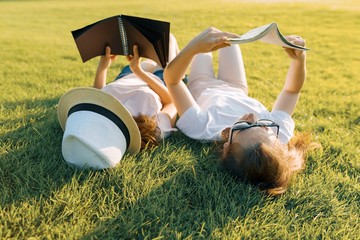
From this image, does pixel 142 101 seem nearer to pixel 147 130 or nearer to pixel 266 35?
pixel 147 130

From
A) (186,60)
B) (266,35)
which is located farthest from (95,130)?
(266,35)

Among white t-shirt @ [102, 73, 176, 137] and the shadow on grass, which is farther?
white t-shirt @ [102, 73, 176, 137]

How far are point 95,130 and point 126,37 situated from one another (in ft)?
2.98

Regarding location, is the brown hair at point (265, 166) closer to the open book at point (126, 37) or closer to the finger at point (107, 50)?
the open book at point (126, 37)

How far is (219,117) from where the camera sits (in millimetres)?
3004

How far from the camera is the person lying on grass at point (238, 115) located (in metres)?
2.30

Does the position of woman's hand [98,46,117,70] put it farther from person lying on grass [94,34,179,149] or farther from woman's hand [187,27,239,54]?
woman's hand [187,27,239,54]

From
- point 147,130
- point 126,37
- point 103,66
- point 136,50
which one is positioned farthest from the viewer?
point 103,66

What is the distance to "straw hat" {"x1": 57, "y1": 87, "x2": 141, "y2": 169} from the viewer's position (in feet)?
7.24

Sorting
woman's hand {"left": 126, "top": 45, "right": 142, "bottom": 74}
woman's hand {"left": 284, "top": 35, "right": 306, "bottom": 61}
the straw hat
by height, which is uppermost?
woman's hand {"left": 284, "top": 35, "right": 306, "bottom": 61}

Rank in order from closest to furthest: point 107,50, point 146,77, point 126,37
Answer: point 126,37 < point 107,50 < point 146,77

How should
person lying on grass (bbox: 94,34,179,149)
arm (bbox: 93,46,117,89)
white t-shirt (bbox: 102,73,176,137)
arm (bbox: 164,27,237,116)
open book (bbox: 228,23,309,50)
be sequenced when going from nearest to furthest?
open book (bbox: 228,23,309,50)
arm (bbox: 164,27,237,116)
person lying on grass (bbox: 94,34,179,149)
white t-shirt (bbox: 102,73,176,137)
arm (bbox: 93,46,117,89)

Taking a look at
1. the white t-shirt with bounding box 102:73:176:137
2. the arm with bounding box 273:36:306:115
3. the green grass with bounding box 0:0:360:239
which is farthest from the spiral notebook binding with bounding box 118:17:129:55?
the arm with bounding box 273:36:306:115

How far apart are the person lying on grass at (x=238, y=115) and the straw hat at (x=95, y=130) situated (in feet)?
1.96
